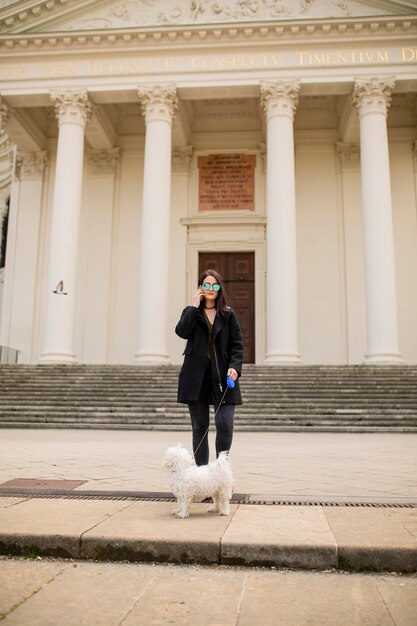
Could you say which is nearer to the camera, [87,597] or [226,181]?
[87,597]

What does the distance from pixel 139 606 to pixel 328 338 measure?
20.0 meters

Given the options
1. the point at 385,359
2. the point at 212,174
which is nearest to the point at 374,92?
the point at 212,174

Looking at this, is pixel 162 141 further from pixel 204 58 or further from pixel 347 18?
pixel 347 18

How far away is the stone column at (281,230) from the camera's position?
55.7ft

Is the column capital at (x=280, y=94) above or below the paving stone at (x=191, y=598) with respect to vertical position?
above

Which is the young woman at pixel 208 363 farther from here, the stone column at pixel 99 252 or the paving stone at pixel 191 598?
the stone column at pixel 99 252

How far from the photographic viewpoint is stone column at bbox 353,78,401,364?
1683cm

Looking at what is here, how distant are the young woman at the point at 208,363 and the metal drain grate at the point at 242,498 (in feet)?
1.44

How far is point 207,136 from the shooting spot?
23.4 metres

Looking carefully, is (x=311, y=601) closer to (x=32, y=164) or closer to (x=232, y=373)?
(x=232, y=373)

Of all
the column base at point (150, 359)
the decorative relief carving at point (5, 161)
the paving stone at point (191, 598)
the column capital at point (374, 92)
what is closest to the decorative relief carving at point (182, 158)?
the column capital at point (374, 92)

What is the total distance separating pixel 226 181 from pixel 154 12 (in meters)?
6.95

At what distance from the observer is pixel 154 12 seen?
776 inches

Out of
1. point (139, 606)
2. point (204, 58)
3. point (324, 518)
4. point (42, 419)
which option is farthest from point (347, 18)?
point (139, 606)
